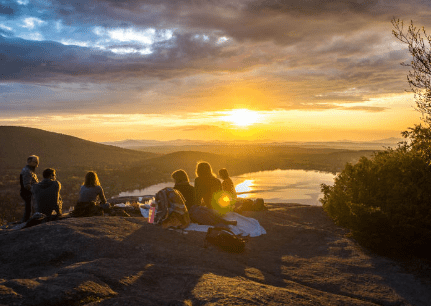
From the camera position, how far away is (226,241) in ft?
26.2

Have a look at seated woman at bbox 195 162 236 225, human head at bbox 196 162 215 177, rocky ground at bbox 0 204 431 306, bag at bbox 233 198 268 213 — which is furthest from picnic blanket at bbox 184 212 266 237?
bag at bbox 233 198 268 213

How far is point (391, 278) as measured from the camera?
6957 mm

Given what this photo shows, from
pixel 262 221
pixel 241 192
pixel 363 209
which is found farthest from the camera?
pixel 241 192

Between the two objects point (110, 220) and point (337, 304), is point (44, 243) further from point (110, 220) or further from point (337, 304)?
point (337, 304)

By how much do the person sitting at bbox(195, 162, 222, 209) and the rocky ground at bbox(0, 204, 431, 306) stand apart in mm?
1650

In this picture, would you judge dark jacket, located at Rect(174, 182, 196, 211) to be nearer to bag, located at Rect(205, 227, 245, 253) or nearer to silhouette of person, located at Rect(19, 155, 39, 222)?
bag, located at Rect(205, 227, 245, 253)

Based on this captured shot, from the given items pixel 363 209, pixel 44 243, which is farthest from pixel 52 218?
pixel 363 209

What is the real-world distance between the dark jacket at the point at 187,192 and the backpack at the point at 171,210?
1.92ft

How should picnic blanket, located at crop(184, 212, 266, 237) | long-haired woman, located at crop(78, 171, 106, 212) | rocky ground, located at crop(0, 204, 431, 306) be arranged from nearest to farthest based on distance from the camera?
rocky ground, located at crop(0, 204, 431, 306) < picnic blanket, located at crop(184, 212, 266, 237) < long-haired woman, located at crop(78, 171, 106, 212)

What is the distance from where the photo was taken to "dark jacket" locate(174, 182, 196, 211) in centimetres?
1011

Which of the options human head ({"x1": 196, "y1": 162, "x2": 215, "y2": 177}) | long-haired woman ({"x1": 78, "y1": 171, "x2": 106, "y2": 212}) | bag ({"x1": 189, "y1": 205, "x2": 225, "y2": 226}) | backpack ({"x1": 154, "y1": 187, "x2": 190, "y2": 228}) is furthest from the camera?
human head ({"x1": 196, "y1": 162, "x2": 215, "y2": 177})

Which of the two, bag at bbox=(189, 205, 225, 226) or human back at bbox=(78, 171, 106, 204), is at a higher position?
human back at bbox=(78, 171, 106, 204)

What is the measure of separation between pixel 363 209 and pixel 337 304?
4097mm

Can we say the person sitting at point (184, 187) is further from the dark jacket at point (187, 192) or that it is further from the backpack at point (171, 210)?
the backpack at point (171, 210)
